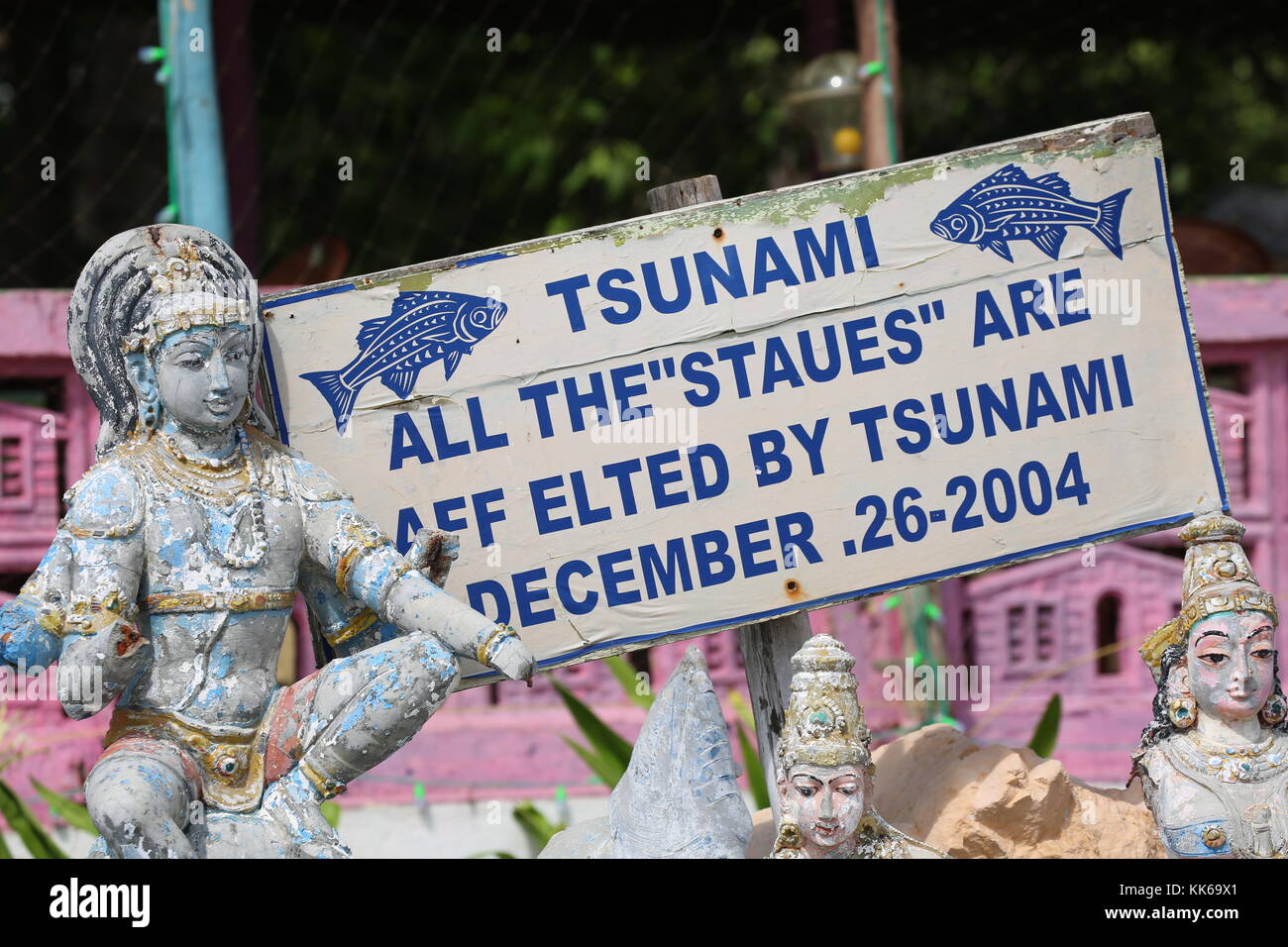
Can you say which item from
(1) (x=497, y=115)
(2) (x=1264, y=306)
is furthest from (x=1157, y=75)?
(2) (x=1264, y=306)

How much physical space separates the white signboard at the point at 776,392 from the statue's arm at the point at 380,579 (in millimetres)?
310

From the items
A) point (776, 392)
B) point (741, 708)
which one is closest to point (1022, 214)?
point (776, 392)

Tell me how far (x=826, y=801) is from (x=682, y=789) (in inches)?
19.5

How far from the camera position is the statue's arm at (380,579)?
3.48 metres

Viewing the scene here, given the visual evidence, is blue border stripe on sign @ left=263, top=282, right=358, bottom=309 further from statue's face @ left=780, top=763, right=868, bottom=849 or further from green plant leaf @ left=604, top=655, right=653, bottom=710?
green plant leaf @ left=604, top=655, right=653, bottom=710

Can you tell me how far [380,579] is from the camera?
3.61m

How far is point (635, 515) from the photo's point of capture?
4.02 meters

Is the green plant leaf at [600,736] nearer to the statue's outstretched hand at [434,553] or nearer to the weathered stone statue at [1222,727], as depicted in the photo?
the statue's outstretched hand at [434,553]

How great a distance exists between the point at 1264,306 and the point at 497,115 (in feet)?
15.1

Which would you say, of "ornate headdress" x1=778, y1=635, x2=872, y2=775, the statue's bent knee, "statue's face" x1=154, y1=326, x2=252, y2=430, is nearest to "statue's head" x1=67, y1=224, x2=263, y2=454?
"statue's face" x1=154, y1=326, x2=252, y2=430

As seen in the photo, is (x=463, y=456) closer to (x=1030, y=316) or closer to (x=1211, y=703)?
(x=1030, y=316)

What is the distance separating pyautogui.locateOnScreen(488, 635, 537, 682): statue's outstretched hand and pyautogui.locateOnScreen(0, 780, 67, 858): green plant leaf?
240 centimetres

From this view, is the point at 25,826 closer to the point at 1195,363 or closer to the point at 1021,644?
the point at 1021,644

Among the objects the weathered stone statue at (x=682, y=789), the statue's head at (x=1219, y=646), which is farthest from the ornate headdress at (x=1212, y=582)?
the weathered stone statue at (x=682, y=789)
